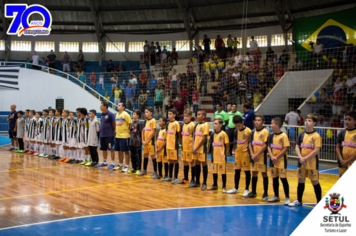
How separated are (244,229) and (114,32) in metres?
22.3

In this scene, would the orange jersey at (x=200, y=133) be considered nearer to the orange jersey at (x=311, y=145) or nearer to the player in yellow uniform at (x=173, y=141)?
the player in yellow uniform at (x=173, y=141)

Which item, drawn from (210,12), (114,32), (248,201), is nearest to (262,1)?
(210,12)

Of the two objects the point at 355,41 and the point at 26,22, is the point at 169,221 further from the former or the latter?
the point at 26,22

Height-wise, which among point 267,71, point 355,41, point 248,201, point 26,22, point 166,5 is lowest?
point 248,201

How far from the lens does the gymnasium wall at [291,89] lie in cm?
1418

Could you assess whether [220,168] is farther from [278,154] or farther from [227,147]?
A: [278,154]

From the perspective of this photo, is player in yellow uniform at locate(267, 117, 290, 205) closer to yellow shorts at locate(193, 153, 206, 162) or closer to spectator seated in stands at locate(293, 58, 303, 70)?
yellow shorts at locate(193, 153, 206, 162)

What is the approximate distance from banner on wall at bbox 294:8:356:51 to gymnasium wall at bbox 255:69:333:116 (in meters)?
3.51

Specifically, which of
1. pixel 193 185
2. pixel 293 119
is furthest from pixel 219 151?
pixel 293 119

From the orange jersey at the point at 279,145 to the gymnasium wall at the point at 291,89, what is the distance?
25.0 feet

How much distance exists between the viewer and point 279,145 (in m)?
6.33

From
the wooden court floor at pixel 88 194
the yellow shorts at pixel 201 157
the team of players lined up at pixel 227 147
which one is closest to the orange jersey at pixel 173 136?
the team of players lined up at pixel 227 147

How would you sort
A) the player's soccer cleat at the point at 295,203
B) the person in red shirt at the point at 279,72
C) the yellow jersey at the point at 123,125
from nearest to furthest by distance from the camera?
the player's soccer cleat at the point at 295,203, the yellow jersey at the point at 123,125, the person in red shirt at the point at 279,72

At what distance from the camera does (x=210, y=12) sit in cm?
2202
